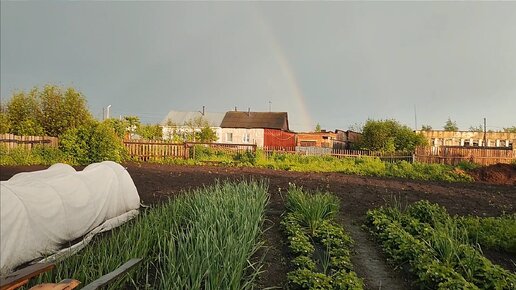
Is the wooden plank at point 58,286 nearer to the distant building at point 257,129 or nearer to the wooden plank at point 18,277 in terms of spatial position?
the wooden plank at point 18,277

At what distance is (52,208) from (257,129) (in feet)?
A: 125

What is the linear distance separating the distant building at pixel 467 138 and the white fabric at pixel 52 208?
40891 mm

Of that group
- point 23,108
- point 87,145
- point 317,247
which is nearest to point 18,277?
point 317,247

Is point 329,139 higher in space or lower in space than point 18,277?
higher

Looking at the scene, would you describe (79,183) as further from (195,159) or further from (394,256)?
(195,159)

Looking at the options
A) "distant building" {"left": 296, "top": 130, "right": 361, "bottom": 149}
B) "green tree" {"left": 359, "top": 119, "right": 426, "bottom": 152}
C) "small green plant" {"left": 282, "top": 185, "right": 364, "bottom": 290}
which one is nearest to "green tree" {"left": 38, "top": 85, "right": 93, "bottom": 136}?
"small green plant" {"left": 282, "top": 185, "right": 364, "bottom": 290}

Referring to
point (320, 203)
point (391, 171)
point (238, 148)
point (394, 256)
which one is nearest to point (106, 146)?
point (238, 148)

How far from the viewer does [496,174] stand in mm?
14969

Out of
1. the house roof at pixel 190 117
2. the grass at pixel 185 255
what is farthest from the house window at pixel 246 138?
the grass at pixel 185 255

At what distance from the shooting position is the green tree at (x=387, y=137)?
2777 cm

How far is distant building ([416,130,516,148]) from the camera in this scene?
135 feet

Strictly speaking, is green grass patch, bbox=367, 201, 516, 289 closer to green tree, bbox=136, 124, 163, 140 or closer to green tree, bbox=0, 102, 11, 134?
green tree, bbox=0, 102, 11, 134

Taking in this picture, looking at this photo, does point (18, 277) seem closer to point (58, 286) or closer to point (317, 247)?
point (58, 286)

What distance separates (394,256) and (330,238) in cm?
70
